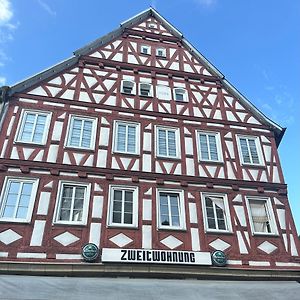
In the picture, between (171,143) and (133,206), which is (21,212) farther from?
(171,143)

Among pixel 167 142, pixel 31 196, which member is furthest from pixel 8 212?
pixel 167 142

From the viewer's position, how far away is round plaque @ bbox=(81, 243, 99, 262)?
931 centimetres

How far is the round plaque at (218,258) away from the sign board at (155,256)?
146 millimetres

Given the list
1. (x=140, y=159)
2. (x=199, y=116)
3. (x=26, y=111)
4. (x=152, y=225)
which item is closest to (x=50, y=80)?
(x=26, y=111)

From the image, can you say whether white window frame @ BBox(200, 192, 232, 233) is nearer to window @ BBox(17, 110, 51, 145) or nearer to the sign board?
the sign board

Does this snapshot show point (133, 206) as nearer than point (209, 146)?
Yes

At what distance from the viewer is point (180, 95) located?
14.3 meters

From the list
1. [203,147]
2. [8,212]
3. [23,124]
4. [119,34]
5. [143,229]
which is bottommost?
[143,229]

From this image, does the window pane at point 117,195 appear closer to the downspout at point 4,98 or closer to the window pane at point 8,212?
the window pane at point 8,212

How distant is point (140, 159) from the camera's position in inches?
458

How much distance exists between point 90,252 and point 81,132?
14.7 ft

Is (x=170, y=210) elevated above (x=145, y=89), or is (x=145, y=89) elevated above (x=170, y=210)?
(x=145, y=89)

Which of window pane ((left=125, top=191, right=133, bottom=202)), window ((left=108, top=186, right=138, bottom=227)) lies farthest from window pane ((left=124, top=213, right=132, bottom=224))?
window pane ((left=125, top=191, right=133, bottom=202))

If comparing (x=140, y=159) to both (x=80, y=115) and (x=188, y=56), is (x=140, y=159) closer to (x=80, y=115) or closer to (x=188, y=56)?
(x=80, y=115)
